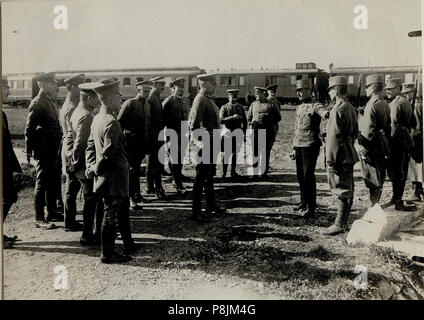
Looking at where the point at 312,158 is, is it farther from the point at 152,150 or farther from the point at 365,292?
the point at 152,150

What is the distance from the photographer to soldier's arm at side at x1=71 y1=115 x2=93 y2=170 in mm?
4223

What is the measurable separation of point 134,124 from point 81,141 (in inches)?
52.2

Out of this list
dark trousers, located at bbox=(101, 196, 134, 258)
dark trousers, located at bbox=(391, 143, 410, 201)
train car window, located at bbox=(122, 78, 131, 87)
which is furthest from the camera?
train car window, located at bbox=(122, 78, 131, 87)

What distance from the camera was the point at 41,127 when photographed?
15.9 feet

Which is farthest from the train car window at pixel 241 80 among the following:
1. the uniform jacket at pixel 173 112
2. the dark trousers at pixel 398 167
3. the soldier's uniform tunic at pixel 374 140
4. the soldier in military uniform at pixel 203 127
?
the soldier's uniform tunic at pixel 374 140

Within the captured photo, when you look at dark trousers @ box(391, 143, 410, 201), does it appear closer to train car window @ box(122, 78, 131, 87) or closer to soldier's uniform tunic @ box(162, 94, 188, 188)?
soldier's uniform tunic @ box(162, 94, 188, 188)

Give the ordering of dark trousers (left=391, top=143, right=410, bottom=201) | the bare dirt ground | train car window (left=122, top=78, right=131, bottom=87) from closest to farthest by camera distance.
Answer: the bare dirt ground
dark trousers (left=391, top=143, right=410, bottom=201)
train car window (left=122, top=78, right=131, bottom=87)

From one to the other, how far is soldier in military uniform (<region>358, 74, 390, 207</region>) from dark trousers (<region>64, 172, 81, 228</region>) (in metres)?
3.80

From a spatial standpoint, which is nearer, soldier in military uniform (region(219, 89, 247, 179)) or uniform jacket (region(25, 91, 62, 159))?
uniform jacket (region(25, 91, 62, 159))

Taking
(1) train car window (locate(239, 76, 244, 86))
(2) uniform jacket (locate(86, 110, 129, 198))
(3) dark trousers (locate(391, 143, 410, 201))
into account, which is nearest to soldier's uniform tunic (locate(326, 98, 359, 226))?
(3) dark trousers (locate(391, 143, 410, 201))

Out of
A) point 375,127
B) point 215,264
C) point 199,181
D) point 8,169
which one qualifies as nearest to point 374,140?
point 375,127

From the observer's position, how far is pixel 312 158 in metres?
5.04

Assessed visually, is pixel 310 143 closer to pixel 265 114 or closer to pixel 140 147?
pixel 265 114
